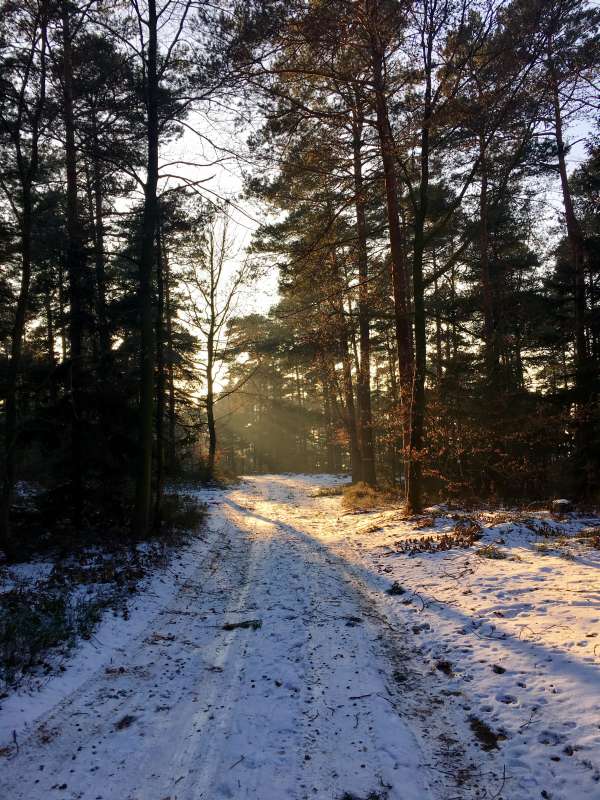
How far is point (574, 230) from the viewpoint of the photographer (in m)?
15.8

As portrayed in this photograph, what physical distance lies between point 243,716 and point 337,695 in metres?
0.93

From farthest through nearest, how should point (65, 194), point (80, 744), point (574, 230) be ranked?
point (574, 230), point (65, 194), point (80, 744)

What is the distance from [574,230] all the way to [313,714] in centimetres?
1732

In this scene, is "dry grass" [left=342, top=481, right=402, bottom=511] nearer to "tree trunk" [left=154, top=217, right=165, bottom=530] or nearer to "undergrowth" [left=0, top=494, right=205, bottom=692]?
"undergrowth" [left=0, top=494, right=205, bottom=692]

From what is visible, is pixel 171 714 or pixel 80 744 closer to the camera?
pixel 80 744

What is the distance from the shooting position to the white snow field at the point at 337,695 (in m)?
3.31

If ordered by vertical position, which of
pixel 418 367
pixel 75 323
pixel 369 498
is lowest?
pixel 369 498

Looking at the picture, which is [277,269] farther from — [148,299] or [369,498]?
[369,498]

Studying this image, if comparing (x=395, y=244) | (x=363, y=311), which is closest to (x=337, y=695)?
(x=395, y=244)

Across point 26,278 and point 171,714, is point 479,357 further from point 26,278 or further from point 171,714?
point 171,714

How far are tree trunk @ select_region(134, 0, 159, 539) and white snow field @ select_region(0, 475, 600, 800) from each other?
3.28 meters

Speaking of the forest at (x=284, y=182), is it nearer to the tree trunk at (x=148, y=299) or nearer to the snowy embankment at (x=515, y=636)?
the tree trunk at (x=148, y=299)

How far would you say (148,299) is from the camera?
10.6m

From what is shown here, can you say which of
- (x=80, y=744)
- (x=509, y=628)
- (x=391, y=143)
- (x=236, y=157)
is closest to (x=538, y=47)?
(x=391, y=143)
